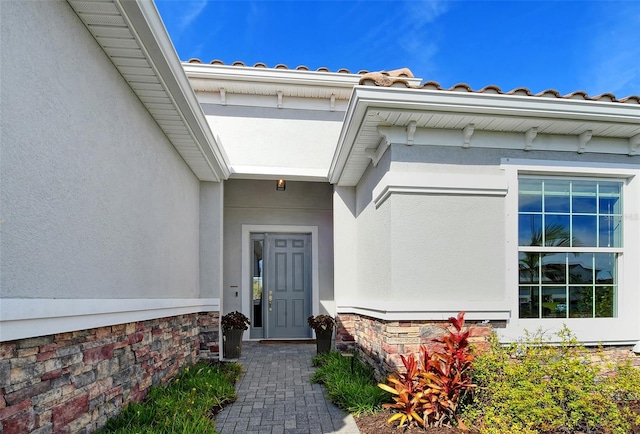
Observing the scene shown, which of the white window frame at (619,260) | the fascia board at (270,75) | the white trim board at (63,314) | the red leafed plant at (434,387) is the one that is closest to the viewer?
the white trim board at (63,314)

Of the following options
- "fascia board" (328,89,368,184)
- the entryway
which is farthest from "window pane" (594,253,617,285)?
the entryway

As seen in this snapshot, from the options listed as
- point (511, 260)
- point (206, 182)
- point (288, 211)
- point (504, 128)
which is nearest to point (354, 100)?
point (504, 128)

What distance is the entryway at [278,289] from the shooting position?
30.1 feet

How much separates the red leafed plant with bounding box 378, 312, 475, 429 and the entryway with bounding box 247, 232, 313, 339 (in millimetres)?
5340

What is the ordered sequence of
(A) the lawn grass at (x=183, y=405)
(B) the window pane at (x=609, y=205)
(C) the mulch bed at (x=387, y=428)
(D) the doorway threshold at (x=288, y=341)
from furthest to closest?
(D) the doorway threshold at (x=288, y=341) < (B) the window pane at (x=609, y=205) < (C) the mulch bed at (x=387, y=428) < (A) the lawn grass at (x=183, y=405)

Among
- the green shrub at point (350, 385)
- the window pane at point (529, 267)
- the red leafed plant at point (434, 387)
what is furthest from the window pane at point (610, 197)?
the green shrub at point (350, 385)

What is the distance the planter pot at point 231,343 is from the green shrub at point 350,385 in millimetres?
1653

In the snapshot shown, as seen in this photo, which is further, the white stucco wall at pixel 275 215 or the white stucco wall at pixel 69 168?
the white stucco wall at pixel 275 215

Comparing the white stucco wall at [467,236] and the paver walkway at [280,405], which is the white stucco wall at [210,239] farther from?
the white stucco wall at [467,236]

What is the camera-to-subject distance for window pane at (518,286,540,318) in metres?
4.73

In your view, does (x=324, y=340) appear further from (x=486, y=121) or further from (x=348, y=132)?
(x=486, y=121)

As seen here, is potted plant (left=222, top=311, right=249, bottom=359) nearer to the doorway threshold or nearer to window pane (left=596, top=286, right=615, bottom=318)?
the doorway threshold

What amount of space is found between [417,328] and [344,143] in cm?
247

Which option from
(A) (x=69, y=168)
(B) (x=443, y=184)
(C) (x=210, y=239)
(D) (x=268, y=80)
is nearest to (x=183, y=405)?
(A) (x=69, y=168)
